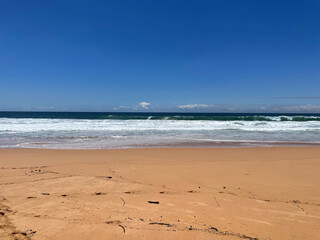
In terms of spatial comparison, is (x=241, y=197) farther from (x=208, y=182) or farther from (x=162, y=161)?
(x=162, y=161)

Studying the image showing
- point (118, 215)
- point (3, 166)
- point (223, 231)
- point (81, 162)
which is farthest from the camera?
point (81, 162)

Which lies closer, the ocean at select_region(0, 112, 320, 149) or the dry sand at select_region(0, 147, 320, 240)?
the dry sand at select_region(0, 147, 320, 240)

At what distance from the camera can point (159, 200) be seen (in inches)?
151

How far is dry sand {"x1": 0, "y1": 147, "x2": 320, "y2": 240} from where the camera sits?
281 centimetres

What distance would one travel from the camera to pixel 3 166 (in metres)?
6.41

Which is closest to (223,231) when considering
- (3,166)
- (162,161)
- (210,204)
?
(210,204)

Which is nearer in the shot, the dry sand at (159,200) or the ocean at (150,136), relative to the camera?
the dry sand at (159,200)

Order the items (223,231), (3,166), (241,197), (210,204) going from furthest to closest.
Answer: (3,166), (241,197), (210,204), (223,231)

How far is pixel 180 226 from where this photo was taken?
9.55ft

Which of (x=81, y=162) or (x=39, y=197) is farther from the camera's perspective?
(x=81, y=162)

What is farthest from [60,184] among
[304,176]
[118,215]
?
[304,176]

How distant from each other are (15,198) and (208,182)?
4.04 metres

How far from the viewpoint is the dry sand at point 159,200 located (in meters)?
2.81

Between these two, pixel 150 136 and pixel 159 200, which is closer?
pixel 159 200
